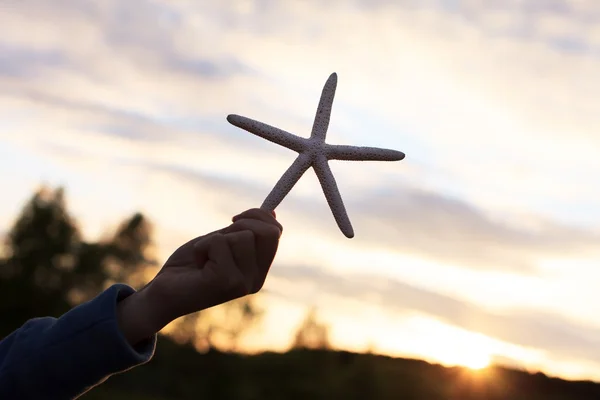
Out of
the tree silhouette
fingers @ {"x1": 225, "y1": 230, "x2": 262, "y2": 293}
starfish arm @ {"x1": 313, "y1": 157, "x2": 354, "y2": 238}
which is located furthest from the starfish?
the tree silhouette

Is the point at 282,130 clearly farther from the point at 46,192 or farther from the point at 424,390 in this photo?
the point at 46,192

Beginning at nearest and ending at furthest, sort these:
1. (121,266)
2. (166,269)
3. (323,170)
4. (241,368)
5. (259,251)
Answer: (259,251) → (166,269) → (323,170) → (241,368) → (121,266)

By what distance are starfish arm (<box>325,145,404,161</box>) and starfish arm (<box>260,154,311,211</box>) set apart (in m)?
0.20

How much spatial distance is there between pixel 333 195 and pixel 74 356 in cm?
171

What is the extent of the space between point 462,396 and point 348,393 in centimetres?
578

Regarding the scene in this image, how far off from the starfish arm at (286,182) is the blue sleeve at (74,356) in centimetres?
89

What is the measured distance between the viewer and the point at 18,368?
2867 millimetres

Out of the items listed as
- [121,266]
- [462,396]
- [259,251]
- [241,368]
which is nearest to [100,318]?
[259,251]

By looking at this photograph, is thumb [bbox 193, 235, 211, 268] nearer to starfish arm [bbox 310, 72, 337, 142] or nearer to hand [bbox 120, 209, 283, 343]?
hand [bbox 120, 209, 283, 343]

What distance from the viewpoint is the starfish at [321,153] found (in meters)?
A: 3.84

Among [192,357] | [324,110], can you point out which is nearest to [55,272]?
[192,357]

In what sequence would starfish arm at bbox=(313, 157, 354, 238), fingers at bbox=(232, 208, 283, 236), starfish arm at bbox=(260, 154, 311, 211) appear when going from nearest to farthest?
1. fingers at bbox=(232, 208, 283, 236)
2. starfish arm at bbox=(260, 154, 311, 211)
3. starfish arm at bbox=(313, 157, 354, 238)

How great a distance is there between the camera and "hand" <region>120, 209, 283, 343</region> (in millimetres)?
2676

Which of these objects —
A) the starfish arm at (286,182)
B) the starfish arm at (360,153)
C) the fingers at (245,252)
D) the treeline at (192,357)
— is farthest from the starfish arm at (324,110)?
the treeline at (192,357)
